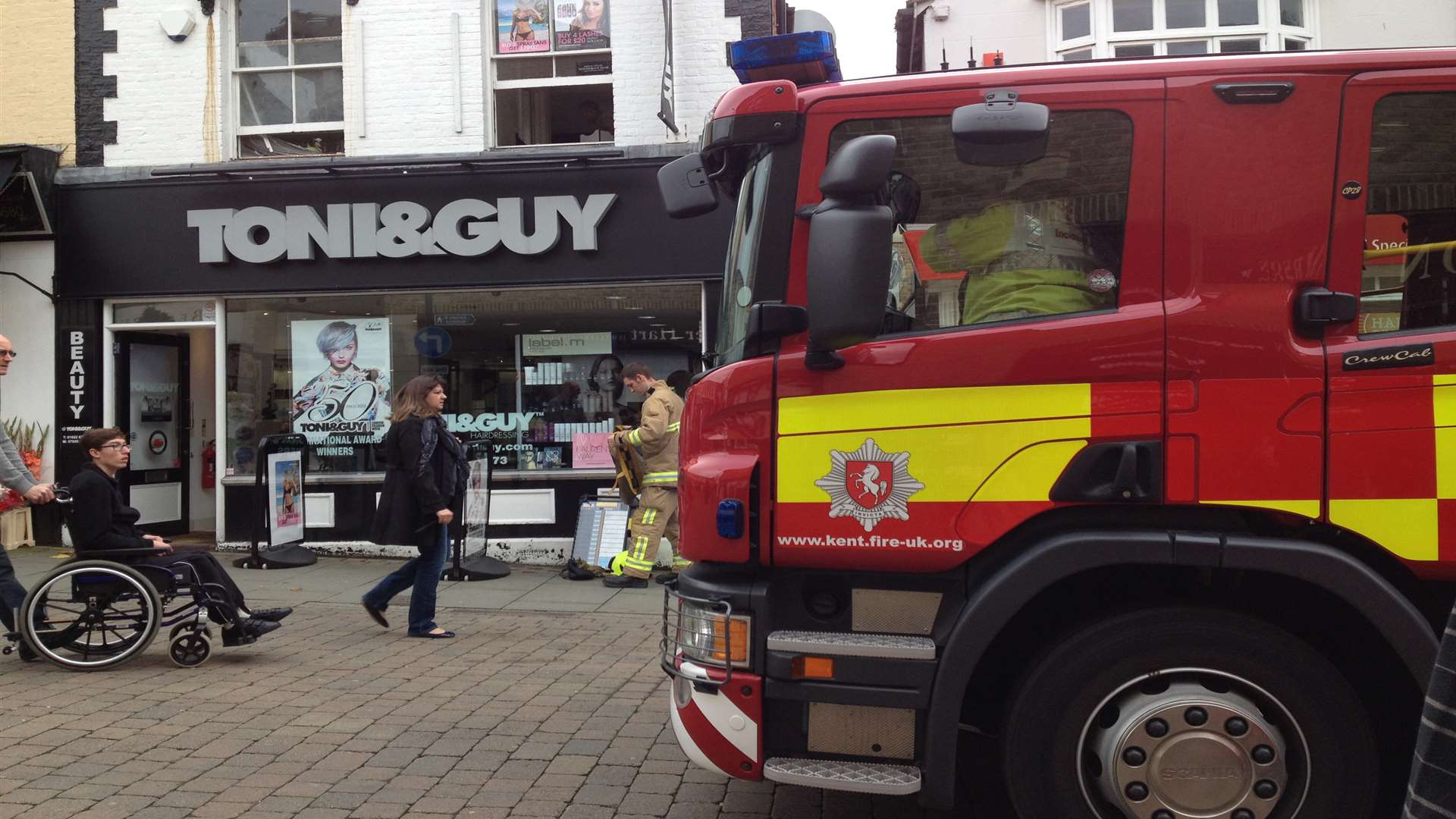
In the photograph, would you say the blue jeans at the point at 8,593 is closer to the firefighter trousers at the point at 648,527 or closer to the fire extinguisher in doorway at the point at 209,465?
the firefighter trousers at the point at 648,527

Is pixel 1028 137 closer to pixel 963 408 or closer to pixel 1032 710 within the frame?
pixel 963 408

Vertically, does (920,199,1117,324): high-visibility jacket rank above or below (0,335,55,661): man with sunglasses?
above

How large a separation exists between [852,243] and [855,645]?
1201 mm

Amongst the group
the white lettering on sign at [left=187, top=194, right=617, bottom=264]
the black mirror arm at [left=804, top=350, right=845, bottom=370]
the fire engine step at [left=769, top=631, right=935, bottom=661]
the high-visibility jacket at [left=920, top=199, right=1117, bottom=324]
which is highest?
the white lettering on sign at [left=187, top=194, right=617, bottom=264]

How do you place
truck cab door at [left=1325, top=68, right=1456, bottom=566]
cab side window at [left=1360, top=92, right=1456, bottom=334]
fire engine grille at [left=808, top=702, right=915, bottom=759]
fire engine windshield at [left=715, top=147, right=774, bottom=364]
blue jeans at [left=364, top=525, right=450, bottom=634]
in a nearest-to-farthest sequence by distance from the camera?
truck cab door at [left=1325, top=68, right=1456, bottom=566], cab side window at [left=1360, top=92, right=1456, bottom=334], fire engine grille at [left=808, top=702, right=915, bottom=759], fire engine windshield at [left=715, top=147, right=774, bottom=364], blue jeans at [left=364, top=525, right=450, bottom=634]

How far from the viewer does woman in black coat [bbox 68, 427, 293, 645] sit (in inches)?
267

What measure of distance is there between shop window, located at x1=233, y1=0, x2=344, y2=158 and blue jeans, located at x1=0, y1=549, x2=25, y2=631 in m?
6.00

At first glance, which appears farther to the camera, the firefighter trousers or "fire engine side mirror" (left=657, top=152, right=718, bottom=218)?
the firefighter trousers

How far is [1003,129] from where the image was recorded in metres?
3.50

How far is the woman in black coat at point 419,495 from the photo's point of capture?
7.57 meters

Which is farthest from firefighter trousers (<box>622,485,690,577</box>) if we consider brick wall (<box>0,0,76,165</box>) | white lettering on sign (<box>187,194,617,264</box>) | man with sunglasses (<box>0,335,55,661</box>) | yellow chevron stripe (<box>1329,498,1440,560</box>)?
brick wall (<box>0,0,76,165</box>)

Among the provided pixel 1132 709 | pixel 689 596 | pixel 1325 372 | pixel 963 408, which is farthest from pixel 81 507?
pixel 1325 372

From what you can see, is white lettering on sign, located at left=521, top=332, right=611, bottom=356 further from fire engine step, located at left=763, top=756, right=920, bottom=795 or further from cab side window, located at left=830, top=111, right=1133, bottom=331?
fire engine step, located at left=763, top=756, right=920, bottom=795

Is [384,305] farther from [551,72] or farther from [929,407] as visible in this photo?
[929,407]
